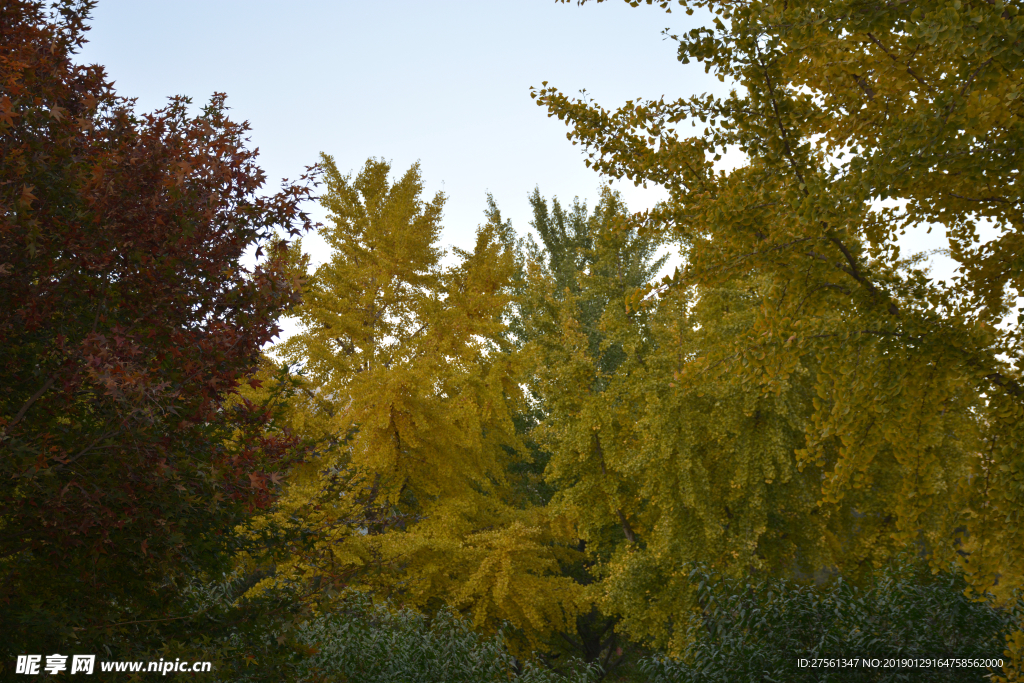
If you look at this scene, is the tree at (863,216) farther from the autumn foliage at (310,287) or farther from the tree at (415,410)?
the tree at (415,410)

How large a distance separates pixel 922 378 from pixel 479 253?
12966mm

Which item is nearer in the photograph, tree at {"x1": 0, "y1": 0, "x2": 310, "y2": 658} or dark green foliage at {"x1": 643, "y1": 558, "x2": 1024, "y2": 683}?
tree at {"x1": 0, "y1": 0, "x2": 310, "y2": 658}

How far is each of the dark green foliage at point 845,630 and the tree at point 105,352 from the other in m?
5.51

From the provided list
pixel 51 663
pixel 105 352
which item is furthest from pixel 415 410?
pixel 105 352

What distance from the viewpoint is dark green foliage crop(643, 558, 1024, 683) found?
7.29 metres

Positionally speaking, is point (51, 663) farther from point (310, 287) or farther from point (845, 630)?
point (845, 630)

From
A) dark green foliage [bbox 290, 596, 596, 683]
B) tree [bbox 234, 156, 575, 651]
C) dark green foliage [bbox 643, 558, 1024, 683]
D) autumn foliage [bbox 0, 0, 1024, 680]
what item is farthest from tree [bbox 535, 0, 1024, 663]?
tree [bbox 234, 156, 575, 651]

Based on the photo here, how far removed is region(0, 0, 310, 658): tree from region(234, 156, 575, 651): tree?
625cm

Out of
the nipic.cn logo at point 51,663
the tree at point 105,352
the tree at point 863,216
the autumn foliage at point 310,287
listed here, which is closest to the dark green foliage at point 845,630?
the autumn foliage at point 310,287

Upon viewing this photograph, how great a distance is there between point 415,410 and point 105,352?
10.2 metres

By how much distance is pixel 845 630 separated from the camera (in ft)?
25.2

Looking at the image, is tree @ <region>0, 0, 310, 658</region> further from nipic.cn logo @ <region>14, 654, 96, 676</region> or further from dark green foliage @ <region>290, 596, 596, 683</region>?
dark green foliage @ <region>290, 596, 596, 683</region>

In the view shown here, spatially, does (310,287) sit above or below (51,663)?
above

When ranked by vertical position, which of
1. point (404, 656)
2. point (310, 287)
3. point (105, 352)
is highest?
point (310, 287)
